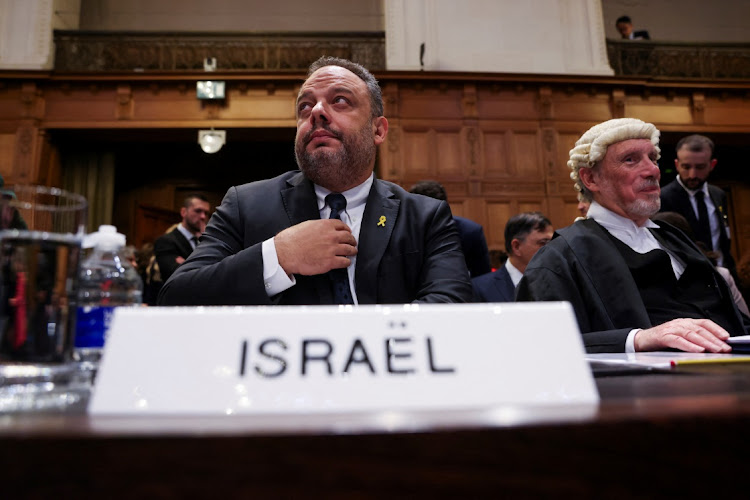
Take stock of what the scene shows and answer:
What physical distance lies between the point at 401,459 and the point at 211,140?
7.28m

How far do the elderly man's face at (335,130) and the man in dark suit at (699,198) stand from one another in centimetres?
296

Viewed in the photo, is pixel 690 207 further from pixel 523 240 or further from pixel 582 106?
pixel 582 106

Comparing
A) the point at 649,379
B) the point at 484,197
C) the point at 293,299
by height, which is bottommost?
the point at 649,379

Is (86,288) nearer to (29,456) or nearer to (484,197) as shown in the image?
(29,456)

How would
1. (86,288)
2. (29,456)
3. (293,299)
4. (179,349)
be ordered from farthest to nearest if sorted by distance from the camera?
(293,299) < (86,288) < (179,349) < (29,456)

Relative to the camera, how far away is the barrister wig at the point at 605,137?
1965mm

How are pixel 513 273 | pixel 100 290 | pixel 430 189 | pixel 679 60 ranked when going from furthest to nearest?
pixel 679 60, pixel 513 273, pixel 430 189, pixel 100 290

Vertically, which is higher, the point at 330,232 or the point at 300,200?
the point at 300,200

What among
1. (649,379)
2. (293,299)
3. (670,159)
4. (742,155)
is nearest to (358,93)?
(293,299)

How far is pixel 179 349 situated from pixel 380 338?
0.16m

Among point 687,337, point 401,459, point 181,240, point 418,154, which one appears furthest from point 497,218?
point 401,459

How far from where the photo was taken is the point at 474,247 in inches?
131

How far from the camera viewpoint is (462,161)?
7.38 metres

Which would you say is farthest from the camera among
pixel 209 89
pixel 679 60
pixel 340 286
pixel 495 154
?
pixel 679 60
